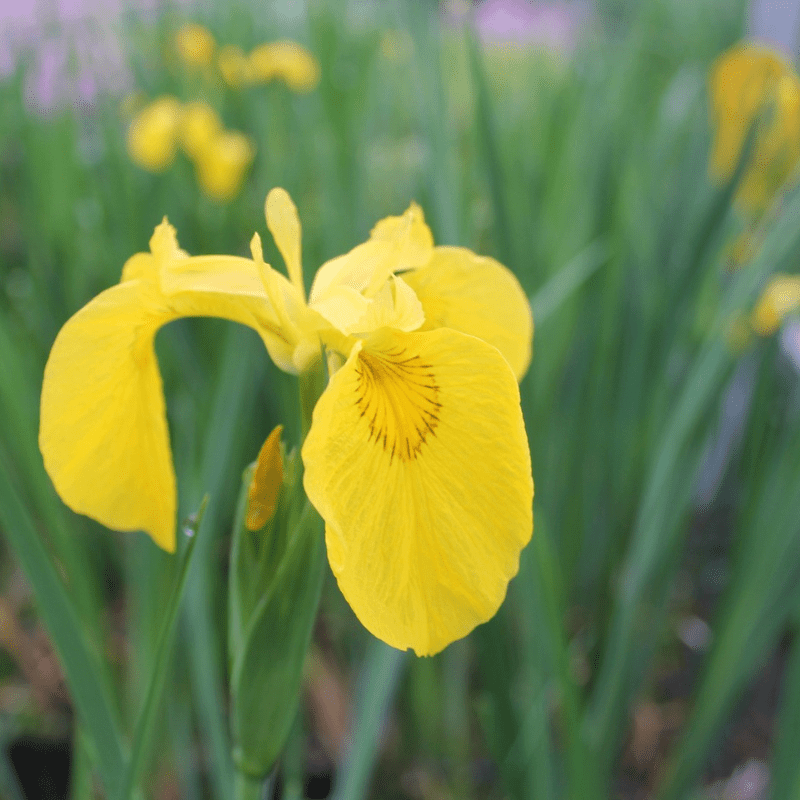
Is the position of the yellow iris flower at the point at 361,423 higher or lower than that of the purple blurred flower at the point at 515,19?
higher

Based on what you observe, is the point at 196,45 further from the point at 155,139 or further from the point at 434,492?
the point at 434,492

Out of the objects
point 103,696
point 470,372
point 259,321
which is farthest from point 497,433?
point 103,696

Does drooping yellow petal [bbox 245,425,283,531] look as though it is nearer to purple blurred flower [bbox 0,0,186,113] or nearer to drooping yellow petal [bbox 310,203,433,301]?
drooping yellow petal [bbox 310,203,433,301]

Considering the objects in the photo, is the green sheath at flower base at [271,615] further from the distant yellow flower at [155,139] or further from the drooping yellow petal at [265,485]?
the distant yellow flower at [155,139]

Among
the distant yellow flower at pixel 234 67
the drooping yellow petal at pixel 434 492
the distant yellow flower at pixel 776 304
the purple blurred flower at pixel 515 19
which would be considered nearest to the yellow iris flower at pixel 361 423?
the drooping yellow petal at pixel 434 492

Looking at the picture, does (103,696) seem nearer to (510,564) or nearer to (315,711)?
(510,564)

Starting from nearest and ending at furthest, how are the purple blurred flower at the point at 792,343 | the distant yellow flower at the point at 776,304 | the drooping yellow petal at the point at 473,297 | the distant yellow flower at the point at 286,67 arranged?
the drooping yellow petal at the point at 473,297, the distant yellow flower at the point at 776,304, the purple blurred flower at the point at 792,343, the distant yellow flower at the point at 286,67
